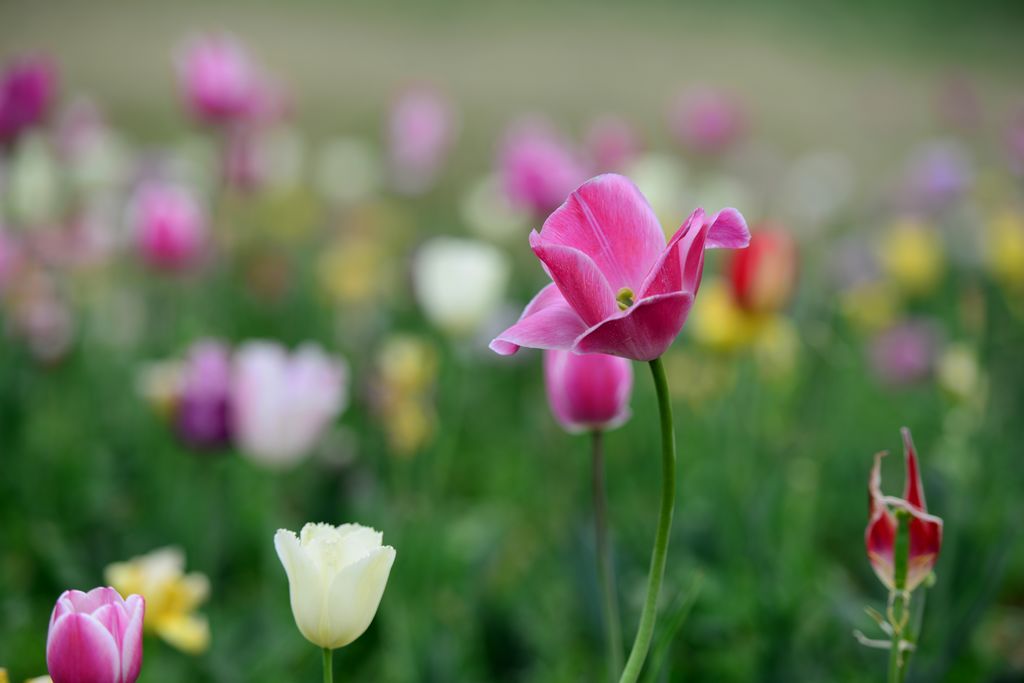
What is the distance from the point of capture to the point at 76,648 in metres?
0.59

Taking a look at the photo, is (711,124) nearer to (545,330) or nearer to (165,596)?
(165,596)

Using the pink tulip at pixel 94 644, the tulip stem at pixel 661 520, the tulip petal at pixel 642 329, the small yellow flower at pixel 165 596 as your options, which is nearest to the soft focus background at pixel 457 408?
the small yellow flower at pixel 165 596

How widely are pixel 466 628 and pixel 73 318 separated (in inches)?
56.5

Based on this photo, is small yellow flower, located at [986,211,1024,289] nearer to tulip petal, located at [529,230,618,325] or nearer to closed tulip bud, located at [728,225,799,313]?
closed tulip bud, located at [728,225,799,313]

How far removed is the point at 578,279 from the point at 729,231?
0.10 m

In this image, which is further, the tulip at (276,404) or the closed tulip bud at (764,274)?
the closed tulip bud at (764,274)

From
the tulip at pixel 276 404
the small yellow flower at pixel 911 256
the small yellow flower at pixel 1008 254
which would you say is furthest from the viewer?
the small yellow flower at pixel 911 256

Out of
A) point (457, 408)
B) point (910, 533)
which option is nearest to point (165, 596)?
point (910, 533)

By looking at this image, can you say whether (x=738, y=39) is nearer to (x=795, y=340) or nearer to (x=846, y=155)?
(x=846, y=155)

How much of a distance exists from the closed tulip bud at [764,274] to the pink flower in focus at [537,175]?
1.37 feet

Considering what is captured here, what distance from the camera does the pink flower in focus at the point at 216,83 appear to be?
2018 millimetres

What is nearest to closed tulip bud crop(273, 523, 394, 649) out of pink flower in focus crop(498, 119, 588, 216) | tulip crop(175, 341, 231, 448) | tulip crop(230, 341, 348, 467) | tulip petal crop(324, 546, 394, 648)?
tulip petal crop(324, 546, 394, 648)

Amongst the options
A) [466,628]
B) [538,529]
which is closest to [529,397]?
[538,529]

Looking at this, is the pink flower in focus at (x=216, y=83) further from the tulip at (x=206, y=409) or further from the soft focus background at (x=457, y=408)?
the tulip at (x=206, y=409)
